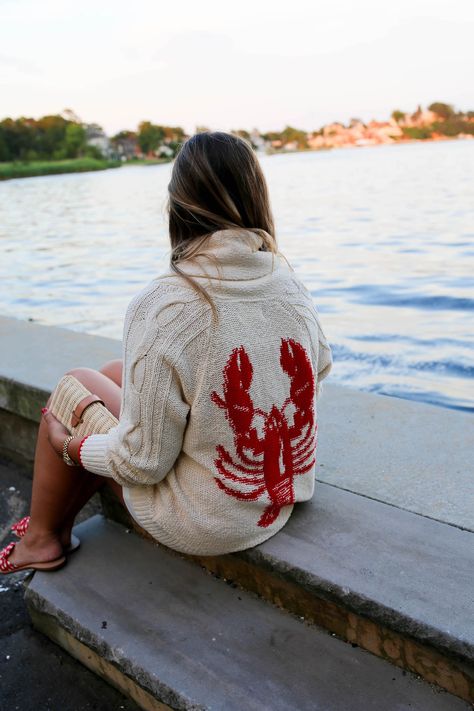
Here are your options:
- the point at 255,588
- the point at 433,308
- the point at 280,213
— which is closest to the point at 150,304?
the point at 255,588

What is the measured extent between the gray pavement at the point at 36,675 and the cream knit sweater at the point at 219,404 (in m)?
0.46

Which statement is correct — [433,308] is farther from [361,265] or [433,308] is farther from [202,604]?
[202,604]

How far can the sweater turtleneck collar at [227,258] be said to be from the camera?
173 cm

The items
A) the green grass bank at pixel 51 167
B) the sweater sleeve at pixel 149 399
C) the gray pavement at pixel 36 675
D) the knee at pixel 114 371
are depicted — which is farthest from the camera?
the green grass bank at pixel 51 167

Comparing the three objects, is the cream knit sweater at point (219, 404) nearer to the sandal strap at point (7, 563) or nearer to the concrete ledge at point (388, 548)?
the concrete ledge at point (388, 548)

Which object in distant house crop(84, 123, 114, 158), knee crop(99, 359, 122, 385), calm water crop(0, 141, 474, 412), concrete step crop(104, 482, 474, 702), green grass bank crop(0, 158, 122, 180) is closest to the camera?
concrete step crop(104, 482, 474, 702)

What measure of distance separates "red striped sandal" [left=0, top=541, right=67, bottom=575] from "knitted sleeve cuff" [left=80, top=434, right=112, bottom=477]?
409 mm

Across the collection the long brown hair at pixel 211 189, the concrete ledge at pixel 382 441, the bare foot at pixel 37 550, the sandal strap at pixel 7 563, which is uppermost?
the long brown hair at pixel 211 189

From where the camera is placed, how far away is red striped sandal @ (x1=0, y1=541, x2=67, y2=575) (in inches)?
86.7

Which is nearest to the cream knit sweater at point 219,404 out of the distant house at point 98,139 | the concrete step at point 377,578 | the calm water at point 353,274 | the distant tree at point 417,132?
the concrete step at point 377,578

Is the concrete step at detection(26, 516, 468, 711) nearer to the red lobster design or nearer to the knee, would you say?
the red lobster design

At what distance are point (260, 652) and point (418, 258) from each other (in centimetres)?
827

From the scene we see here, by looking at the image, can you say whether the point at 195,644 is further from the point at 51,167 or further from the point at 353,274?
the point at 51,167

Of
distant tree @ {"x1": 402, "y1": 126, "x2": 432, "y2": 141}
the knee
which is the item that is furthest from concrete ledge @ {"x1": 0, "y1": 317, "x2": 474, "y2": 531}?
distant tree @ {"x1": 402, "y1": 126, "x2": 432, "y2": 141}
